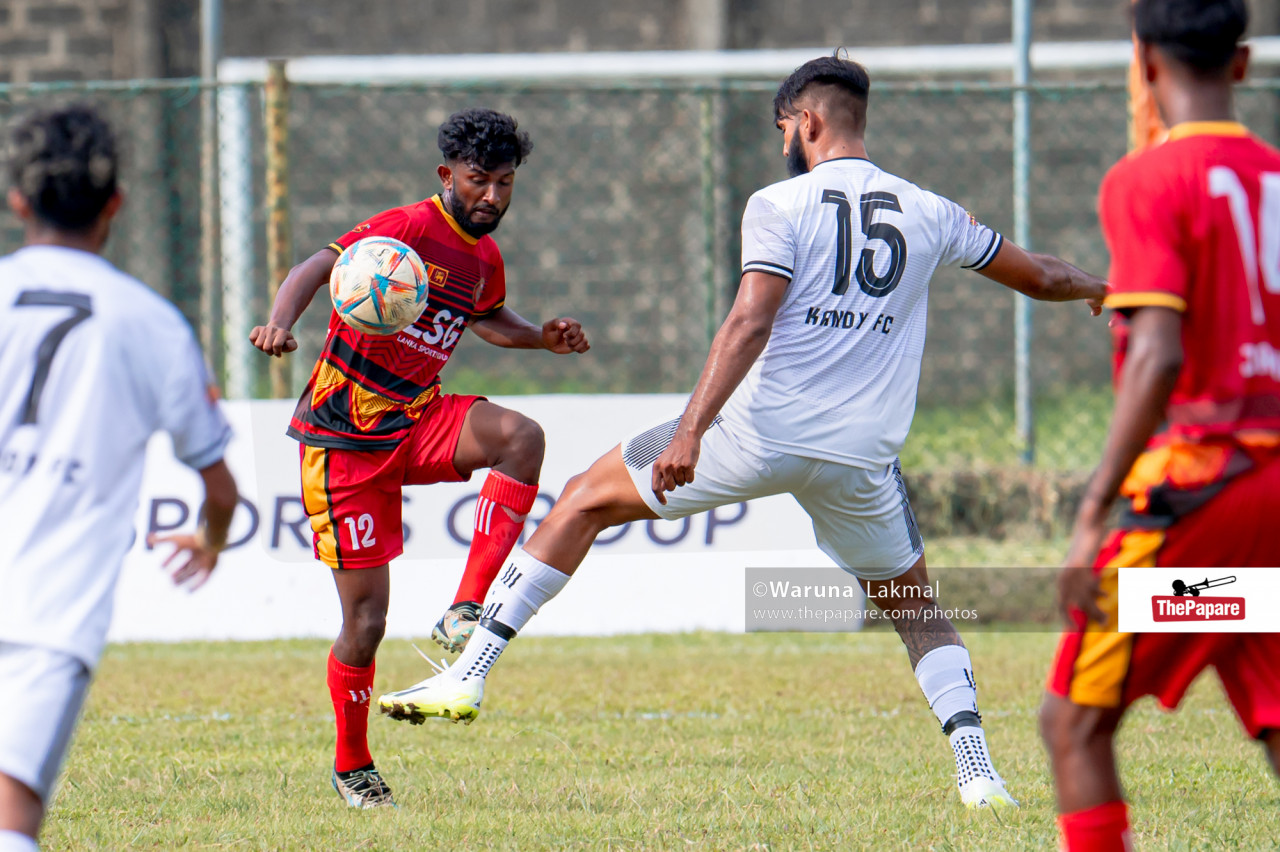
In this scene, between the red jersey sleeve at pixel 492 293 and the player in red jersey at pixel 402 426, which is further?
the red jersey sleeve at pixel 492 293

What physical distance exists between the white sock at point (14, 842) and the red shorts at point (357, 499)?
2.36 m

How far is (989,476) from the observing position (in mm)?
→ 9805

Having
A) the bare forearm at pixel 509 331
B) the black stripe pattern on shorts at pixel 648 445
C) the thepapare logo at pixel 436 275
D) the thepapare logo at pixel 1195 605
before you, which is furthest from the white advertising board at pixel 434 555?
the thepapare logo at pixel 1195 605

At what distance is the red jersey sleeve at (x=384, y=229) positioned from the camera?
17.5 feet

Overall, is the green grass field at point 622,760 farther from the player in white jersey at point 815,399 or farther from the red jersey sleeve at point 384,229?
the red jersey sleeve at point 384,229

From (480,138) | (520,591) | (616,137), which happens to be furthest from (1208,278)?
(616,137)

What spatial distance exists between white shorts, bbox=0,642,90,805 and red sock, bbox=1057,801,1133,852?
1977 mm

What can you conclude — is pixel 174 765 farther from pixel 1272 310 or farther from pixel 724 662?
pixel 1272 310

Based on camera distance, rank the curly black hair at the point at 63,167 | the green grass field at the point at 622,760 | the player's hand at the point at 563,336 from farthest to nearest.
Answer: the player's hand at the point at 563,336
the green grass field at the point at 622,760
the curly black hair at the point at 63,167

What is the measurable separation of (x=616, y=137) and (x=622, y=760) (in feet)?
29.6

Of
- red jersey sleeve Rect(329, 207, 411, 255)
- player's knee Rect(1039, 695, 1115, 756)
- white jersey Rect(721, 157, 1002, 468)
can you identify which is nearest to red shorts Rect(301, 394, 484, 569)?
red jersey sleeve Rect(329, 207, 411, 255)

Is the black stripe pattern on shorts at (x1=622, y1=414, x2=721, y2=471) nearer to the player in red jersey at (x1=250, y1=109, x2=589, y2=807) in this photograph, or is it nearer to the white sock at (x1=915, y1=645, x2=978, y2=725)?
the player in red jersey at (x1=250, y1=109, x2=589, y2=807)

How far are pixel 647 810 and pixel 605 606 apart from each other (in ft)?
13.3

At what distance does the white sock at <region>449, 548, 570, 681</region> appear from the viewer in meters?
4.89
